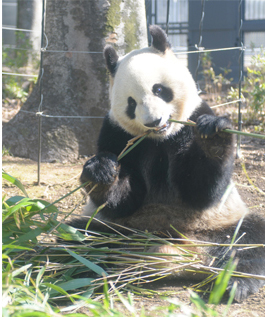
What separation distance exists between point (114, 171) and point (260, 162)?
3.06 metres

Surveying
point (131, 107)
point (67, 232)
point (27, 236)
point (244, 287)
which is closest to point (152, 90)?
point (131, 107)

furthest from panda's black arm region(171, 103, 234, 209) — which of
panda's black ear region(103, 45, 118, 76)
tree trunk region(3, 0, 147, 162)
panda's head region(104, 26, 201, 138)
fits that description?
tree trunk region(3, 0, 147, 162)

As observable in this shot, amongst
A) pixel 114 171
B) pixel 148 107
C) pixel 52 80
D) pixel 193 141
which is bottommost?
pixel 114 171

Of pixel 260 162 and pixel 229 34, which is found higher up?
pixel 229 34

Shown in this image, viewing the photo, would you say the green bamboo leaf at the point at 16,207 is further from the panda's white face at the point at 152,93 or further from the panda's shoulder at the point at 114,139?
the panda's white face at the point at 152,93

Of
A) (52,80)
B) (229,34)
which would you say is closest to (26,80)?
(52,80)

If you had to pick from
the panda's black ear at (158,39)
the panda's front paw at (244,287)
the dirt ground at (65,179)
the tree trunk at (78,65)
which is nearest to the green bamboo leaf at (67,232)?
the dirt ground at (65,179)

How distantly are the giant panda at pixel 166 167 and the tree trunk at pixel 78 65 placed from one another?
1993 mm

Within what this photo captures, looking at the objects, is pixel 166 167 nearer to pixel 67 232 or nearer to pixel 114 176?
pixel 114 176

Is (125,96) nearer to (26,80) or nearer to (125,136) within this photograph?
(125,136)

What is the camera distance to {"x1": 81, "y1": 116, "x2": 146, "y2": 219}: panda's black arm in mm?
2691

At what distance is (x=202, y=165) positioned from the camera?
8.95 ft

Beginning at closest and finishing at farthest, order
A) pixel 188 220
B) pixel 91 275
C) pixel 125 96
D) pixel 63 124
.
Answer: pixel 91 275, pixel 125 96, pixel 188 220, pixel 63 124

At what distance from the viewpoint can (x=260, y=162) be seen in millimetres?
5168
